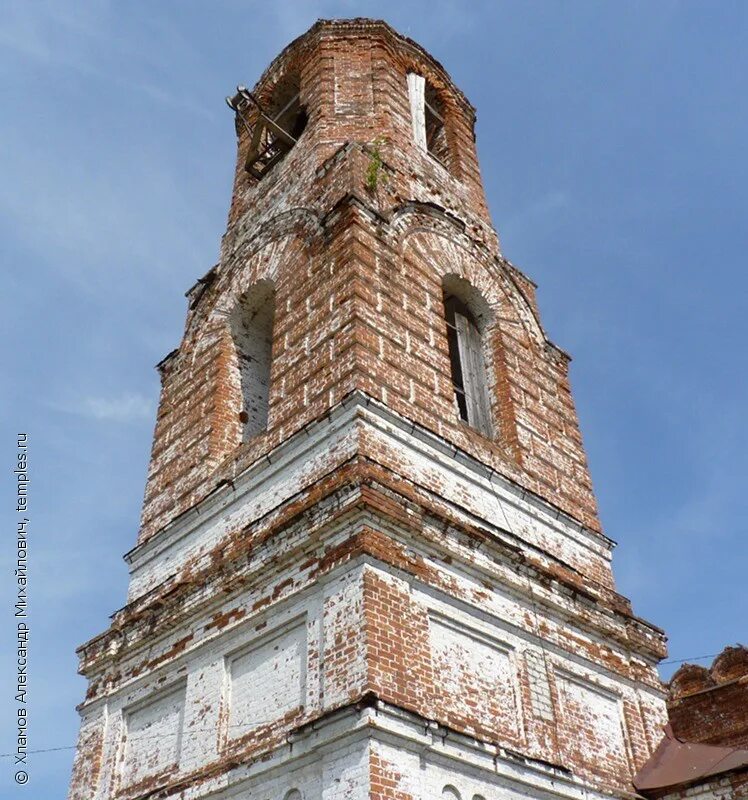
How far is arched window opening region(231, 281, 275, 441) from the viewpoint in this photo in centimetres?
1205

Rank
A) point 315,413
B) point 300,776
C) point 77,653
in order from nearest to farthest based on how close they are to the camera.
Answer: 1. point 300,776
2. point 315,413
3. point 77,653

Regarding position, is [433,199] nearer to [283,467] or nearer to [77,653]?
[283,467]

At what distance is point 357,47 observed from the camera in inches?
584

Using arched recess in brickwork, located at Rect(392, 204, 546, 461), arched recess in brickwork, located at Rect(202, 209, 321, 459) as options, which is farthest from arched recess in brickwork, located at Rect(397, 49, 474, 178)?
arched recess in brickwork, located at Rect(202, 209, 321, 459)

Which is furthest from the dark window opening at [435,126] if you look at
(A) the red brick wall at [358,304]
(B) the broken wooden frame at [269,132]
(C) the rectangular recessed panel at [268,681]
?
(C) the rectangular recessed panel at [268,681]

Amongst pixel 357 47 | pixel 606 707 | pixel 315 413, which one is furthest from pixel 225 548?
pixel 357 47

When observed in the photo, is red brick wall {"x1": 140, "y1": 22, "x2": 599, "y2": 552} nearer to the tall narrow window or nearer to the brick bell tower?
the brick bell tower

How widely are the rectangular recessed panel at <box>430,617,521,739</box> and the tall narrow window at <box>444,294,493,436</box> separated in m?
3.49

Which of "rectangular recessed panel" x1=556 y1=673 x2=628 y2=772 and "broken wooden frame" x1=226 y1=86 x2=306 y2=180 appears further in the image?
"broken wooden frame" x1=226 y1=86 x2=306 y2=180

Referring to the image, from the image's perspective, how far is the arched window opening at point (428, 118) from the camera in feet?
48.2

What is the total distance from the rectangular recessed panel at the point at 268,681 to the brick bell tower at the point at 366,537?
0.03 m

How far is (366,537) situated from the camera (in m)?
7.70

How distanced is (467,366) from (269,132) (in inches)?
238

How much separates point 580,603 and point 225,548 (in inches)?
150
